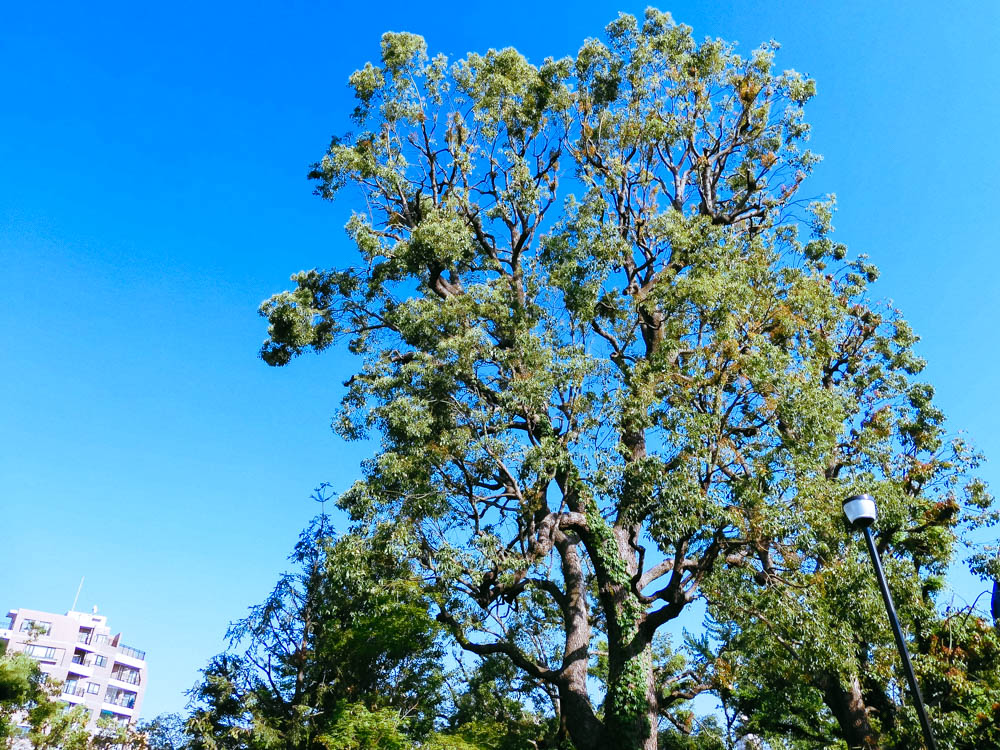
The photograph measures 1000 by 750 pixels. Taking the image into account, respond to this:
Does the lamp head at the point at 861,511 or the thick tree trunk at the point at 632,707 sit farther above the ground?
the lamp head at the point at 861,511

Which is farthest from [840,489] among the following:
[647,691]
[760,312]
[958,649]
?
[958,649]

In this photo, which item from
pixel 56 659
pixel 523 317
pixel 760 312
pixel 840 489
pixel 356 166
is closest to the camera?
pixel 840 489

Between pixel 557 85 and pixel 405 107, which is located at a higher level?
pixel 557 85

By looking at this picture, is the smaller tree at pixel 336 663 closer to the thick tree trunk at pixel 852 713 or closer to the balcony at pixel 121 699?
the thick tree trunk at pixel 852 713

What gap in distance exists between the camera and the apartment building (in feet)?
152

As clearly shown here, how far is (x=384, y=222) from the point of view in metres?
15.0

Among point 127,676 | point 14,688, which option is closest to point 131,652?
point 127,676

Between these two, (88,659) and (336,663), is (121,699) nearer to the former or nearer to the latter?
(88,659)

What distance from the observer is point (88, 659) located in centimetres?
4938

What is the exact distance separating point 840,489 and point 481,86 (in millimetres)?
10660

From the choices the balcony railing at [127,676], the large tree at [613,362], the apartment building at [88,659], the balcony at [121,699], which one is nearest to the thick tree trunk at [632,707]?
the large tree at [613,362]

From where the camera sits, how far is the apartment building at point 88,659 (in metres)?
46.4

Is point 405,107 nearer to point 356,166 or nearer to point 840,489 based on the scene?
point 356,166

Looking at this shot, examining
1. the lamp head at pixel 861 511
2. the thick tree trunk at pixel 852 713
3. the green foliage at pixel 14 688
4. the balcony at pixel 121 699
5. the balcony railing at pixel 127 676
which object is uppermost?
the lamp head at pixel 861 511
